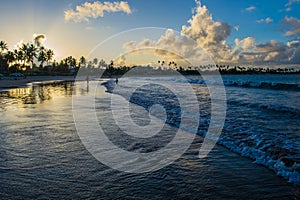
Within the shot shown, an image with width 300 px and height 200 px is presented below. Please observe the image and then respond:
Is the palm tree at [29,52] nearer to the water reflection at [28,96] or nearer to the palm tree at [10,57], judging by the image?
the palm tree at [10,57]

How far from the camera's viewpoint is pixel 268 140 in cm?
582

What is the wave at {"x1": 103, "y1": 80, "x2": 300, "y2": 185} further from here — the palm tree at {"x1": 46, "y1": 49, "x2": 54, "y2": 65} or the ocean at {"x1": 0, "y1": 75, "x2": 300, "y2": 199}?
the palm tree at {"x1": 46, "y1": 49, "x2": 54, "y2": 65}

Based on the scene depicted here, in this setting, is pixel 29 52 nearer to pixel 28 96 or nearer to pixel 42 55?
pixel 42 55

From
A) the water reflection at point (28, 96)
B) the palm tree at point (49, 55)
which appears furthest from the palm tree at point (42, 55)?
the water reflection at point (28, 96)

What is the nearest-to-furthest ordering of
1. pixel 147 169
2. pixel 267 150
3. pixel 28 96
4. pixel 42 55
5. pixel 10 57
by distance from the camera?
pixel 147 169
pixel 267 150
pixel 28 96
pixel 10 57
pixel 42 55

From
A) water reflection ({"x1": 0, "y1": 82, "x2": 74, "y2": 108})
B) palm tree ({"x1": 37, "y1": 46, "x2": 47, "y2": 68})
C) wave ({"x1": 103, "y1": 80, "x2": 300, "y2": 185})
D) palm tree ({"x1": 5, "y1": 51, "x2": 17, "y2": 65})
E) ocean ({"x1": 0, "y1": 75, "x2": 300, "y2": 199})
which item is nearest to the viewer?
ocean ({"x1": 0, "y1": 75, "x2": 300, "y2": 199})

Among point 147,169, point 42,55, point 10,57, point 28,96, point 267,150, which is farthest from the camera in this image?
point 42,55

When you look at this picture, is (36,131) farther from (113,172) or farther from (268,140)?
(268,140)

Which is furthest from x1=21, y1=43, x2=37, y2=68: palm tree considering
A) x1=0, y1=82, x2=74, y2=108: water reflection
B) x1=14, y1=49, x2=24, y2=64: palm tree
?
x1=0, y1=82, x2=74, y2=108: water reflection

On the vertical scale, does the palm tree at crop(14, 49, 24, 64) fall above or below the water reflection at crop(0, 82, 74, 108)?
above

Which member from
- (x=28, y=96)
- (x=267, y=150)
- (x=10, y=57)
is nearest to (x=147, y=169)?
(x=267, y=150)

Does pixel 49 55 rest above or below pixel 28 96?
above

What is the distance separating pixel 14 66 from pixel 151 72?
362 feet

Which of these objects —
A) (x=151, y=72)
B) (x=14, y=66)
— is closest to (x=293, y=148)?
(x=14, y=66)
